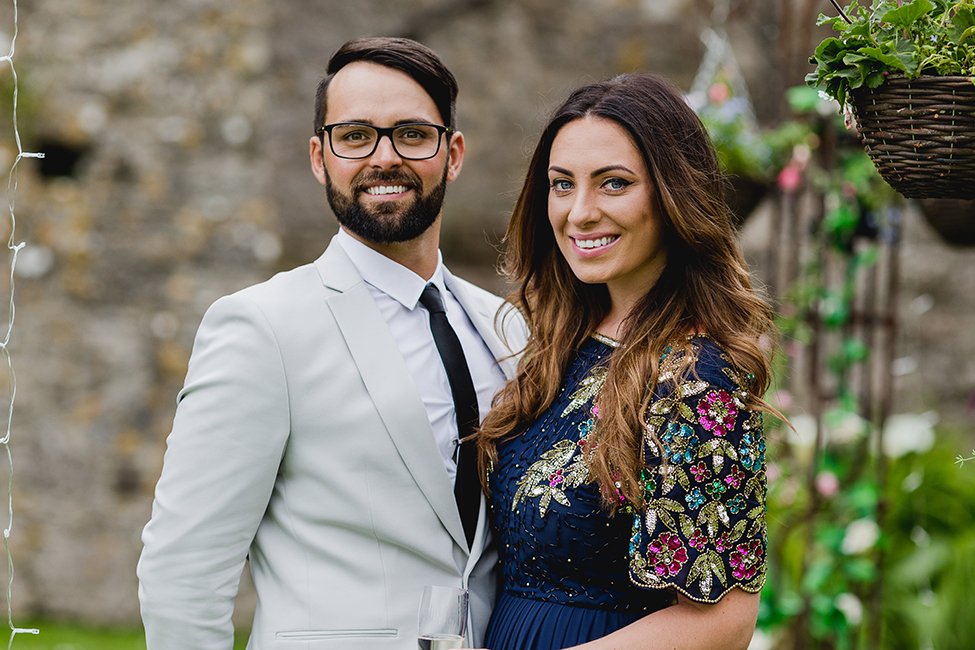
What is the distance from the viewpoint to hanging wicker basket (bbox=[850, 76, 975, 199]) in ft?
5.13

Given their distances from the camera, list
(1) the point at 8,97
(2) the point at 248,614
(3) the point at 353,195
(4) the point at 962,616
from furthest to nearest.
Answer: (2) the point at 248,614 → (1) the point at 8,97 → (4) the point at 962,616 → (3) the point at 353,195

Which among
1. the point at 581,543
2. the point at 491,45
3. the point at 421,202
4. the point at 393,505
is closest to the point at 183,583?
the point at 393,505

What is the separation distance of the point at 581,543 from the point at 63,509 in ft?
10.7

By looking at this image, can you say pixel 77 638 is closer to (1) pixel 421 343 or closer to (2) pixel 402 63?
(1) pixel 421 343

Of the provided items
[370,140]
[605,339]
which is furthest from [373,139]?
[605,339]

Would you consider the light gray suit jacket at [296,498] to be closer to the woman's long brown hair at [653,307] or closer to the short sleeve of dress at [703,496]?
the woman's long brown hair at [653,307]

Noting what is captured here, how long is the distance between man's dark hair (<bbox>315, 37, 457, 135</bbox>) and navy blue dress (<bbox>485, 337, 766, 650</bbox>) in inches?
31.8

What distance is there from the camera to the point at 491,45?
19.4 ft

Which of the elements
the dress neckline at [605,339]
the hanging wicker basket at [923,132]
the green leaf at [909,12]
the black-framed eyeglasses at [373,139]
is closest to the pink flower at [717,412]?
the dress neckline at [605,339]

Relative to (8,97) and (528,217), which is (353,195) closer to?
(528,217)

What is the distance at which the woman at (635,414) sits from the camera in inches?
71.6

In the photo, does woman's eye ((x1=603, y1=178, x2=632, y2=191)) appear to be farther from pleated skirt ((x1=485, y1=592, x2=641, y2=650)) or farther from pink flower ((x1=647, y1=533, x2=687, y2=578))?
pleated skirt ((x1=485, y1=592, x2=641, y2=650))

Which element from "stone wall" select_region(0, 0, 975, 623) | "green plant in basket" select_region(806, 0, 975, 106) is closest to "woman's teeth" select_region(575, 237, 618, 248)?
"green plant in basket" select_region(806, 0, 975, 106)

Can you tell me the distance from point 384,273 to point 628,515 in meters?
0.90
